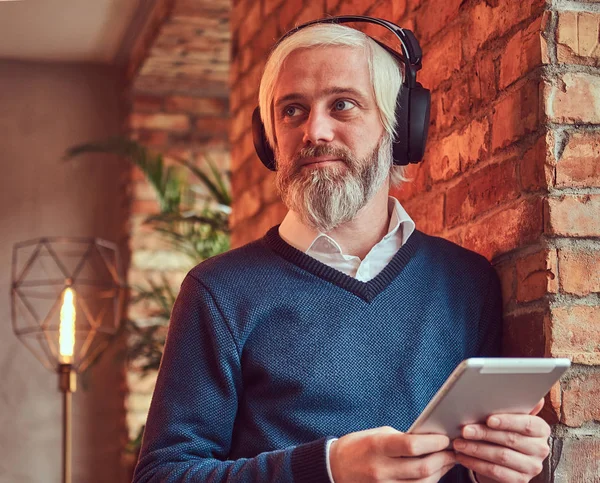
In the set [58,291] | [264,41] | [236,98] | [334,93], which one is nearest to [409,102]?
[334,93]

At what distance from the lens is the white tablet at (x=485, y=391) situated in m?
1.00

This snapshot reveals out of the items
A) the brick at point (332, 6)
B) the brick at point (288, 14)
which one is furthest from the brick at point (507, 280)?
the brick at point (288, 14)

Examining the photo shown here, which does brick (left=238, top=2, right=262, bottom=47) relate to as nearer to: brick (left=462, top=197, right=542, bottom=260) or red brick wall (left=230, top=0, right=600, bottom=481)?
red brick wall (left=230, top=0, right=600, bottom=481)

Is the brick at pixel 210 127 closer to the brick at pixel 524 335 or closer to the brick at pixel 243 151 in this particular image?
the brick at pixel 243 151

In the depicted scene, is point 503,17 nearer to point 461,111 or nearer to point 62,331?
point 461,111

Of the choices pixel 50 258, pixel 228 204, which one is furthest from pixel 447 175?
pixel 50 258

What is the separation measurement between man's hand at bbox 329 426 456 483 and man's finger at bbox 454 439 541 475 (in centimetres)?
2

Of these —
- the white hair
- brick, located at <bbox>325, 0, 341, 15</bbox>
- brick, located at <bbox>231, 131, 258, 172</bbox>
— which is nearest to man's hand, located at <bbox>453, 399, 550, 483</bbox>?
the white hair

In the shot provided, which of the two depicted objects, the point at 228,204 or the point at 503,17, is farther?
the point at 228,204

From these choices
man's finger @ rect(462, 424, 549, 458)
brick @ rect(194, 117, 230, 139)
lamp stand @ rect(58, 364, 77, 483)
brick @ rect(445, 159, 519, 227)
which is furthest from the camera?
brick @ rect(194, 117, 230, 139)

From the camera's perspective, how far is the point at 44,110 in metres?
4.63

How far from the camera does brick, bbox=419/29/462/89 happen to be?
5.35ft

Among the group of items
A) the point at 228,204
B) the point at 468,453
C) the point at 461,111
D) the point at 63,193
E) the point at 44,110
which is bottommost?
the point at 468,453

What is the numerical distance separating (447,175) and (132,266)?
9.57 ft
